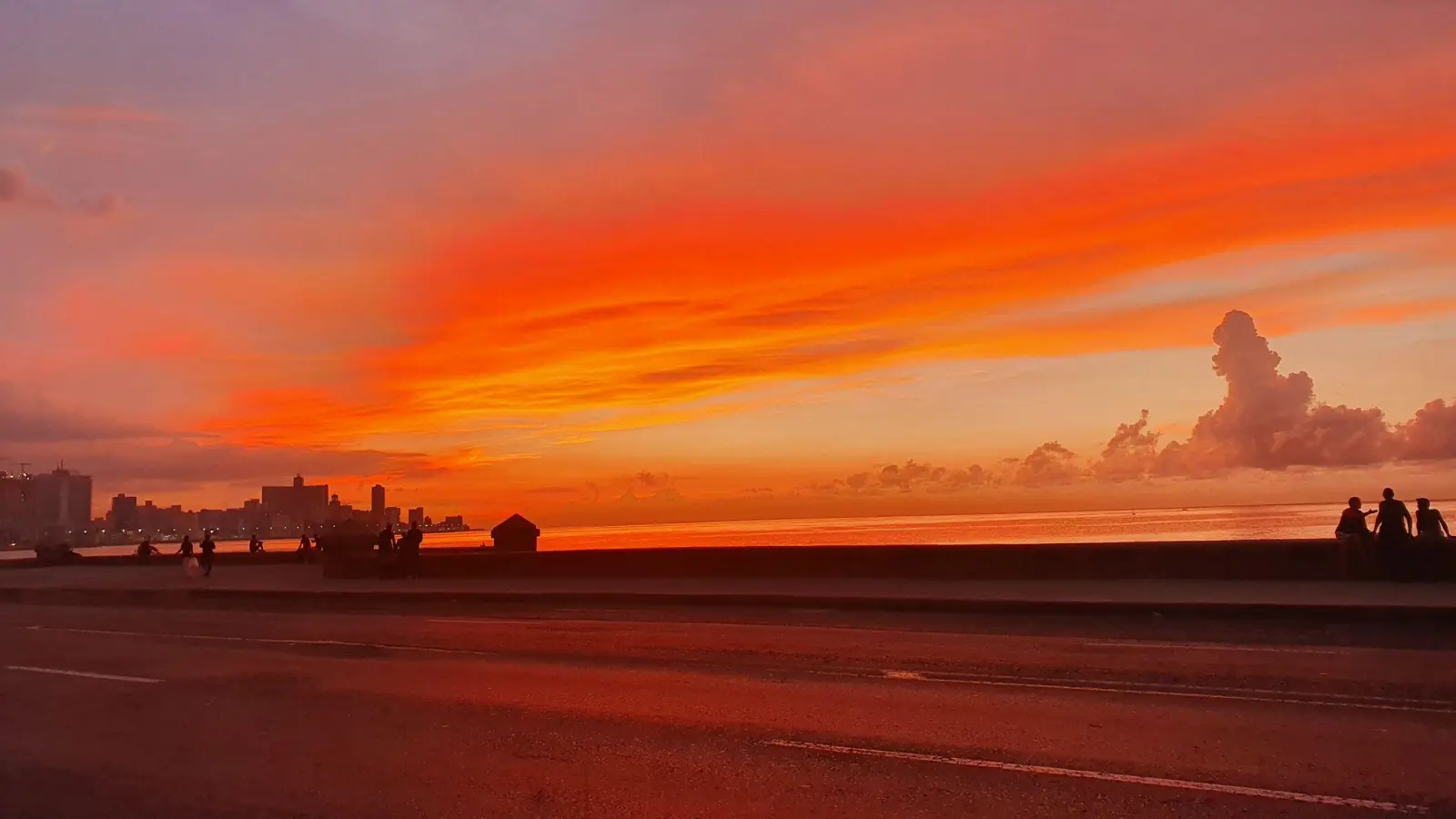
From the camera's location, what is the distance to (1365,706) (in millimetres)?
9289

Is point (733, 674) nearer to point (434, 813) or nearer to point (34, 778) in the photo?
point (434, 813)

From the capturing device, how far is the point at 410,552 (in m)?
32.7

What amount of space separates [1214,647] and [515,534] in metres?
27.5

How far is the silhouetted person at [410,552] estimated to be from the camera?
32531mm

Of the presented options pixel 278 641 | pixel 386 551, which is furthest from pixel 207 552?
pixel 278 641

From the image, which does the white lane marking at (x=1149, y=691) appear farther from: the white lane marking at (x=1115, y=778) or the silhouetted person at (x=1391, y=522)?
the silhouetted person at (x=1391, y=522)

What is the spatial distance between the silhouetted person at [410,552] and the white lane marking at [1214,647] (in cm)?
2321

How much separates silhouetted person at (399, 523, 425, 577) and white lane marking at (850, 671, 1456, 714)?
2303cm

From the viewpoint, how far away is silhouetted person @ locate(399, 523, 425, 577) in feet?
107

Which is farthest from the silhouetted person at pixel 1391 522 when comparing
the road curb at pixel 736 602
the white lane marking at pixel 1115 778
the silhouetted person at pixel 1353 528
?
the white lane marking at pixel 1115 778

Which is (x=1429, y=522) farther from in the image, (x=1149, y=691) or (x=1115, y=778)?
(x=1115, y=778)

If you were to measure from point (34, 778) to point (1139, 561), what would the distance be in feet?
60.1

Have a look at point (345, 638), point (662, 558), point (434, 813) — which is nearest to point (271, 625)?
point (345, 638)

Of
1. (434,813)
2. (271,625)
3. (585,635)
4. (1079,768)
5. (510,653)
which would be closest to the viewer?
(434,813)
